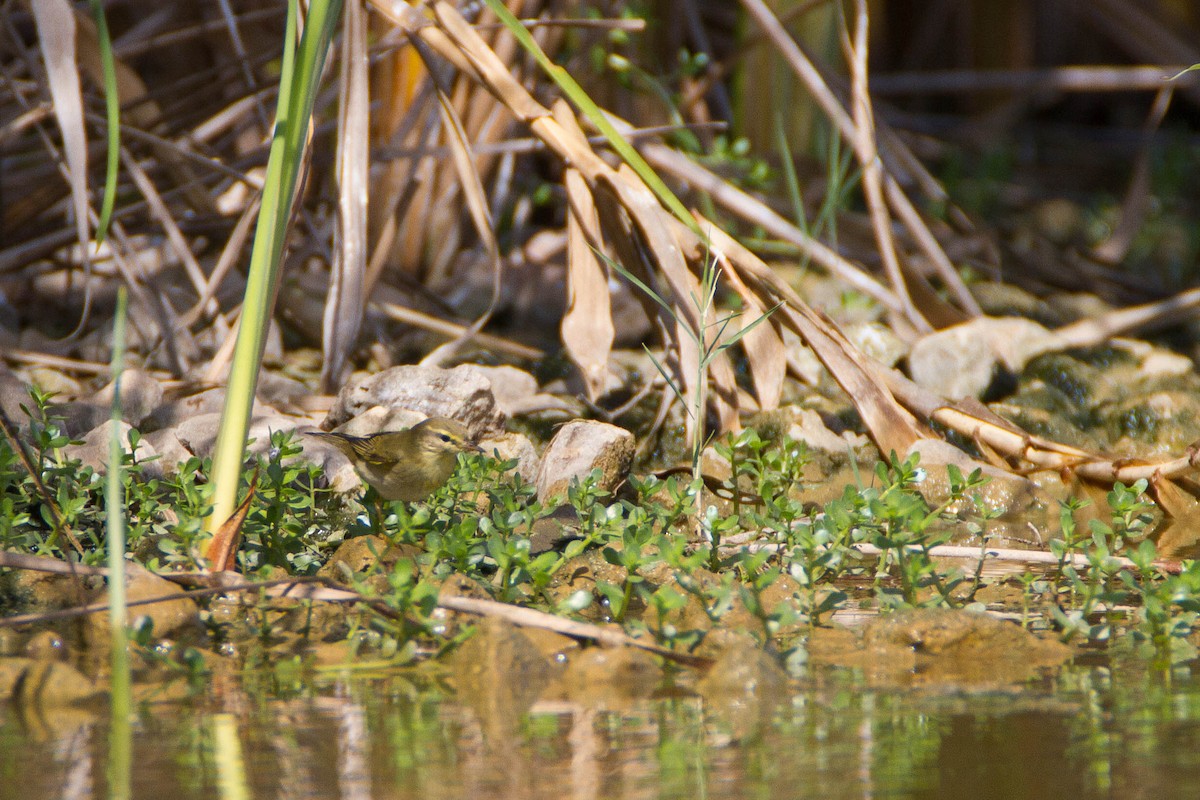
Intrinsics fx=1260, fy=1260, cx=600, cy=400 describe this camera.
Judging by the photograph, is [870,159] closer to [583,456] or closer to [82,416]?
[583,456]

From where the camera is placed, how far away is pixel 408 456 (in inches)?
115

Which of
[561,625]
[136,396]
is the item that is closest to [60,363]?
[136,396]

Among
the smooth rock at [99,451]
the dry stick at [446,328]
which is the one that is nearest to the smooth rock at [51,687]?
the smooth rock at [99,451]

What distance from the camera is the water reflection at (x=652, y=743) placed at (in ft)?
5.03

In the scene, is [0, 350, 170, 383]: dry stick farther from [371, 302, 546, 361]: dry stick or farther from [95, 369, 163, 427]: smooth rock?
[371, 302, 546, 361]: dry stick

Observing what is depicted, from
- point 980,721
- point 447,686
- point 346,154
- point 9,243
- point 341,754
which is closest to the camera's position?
point 341,754

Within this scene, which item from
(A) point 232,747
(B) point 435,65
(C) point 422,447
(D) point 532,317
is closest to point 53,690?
(A) point 232,747

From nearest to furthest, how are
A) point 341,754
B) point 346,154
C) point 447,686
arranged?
point 341,754 → point 447,686 → point 346,154

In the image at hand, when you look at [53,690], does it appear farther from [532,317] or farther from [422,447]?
[532,317]

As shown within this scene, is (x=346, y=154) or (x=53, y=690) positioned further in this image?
(x=346, y=154)

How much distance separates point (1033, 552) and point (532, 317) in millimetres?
2403

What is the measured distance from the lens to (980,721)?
1.80 m

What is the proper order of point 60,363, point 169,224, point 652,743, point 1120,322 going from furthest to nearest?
point 1120,322 < point 169,224 < point 60,363 < point 652,743

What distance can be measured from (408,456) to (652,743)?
1.35 meters
